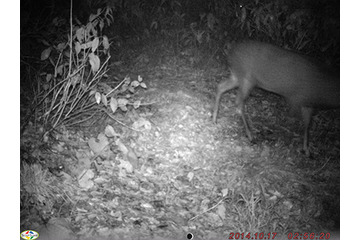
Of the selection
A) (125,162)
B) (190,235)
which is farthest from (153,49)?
(190,235)

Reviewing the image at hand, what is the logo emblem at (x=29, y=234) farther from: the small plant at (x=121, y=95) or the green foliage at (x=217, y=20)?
the green foliage at (x=217, y=20)

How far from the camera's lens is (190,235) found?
281 centimetres

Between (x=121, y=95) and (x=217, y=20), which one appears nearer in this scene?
(x=217, y=20)

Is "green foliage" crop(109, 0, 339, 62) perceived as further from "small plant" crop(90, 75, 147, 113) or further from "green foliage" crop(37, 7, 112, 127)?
"small plant" crop(90, 75, 147, 113)

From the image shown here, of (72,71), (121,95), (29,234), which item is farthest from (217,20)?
(29,234)

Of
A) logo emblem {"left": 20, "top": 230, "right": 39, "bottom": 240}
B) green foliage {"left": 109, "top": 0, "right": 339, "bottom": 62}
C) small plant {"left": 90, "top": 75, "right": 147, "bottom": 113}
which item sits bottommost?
logo emblem {"left": 20, "top": 230, "right": 39, "bottom": 240}

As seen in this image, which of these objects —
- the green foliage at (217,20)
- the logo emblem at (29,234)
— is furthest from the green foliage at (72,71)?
the logo emblem at (29,234)

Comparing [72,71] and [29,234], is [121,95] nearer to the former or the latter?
[72,71]

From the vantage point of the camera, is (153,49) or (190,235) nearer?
(190,235)

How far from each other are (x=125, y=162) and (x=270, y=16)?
1650 mm

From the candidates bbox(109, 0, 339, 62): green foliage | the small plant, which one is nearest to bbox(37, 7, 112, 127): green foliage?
the small plant

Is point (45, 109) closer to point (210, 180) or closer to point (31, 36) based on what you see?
point (31, 36)

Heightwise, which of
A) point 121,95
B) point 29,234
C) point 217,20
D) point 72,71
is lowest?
point 29,234
